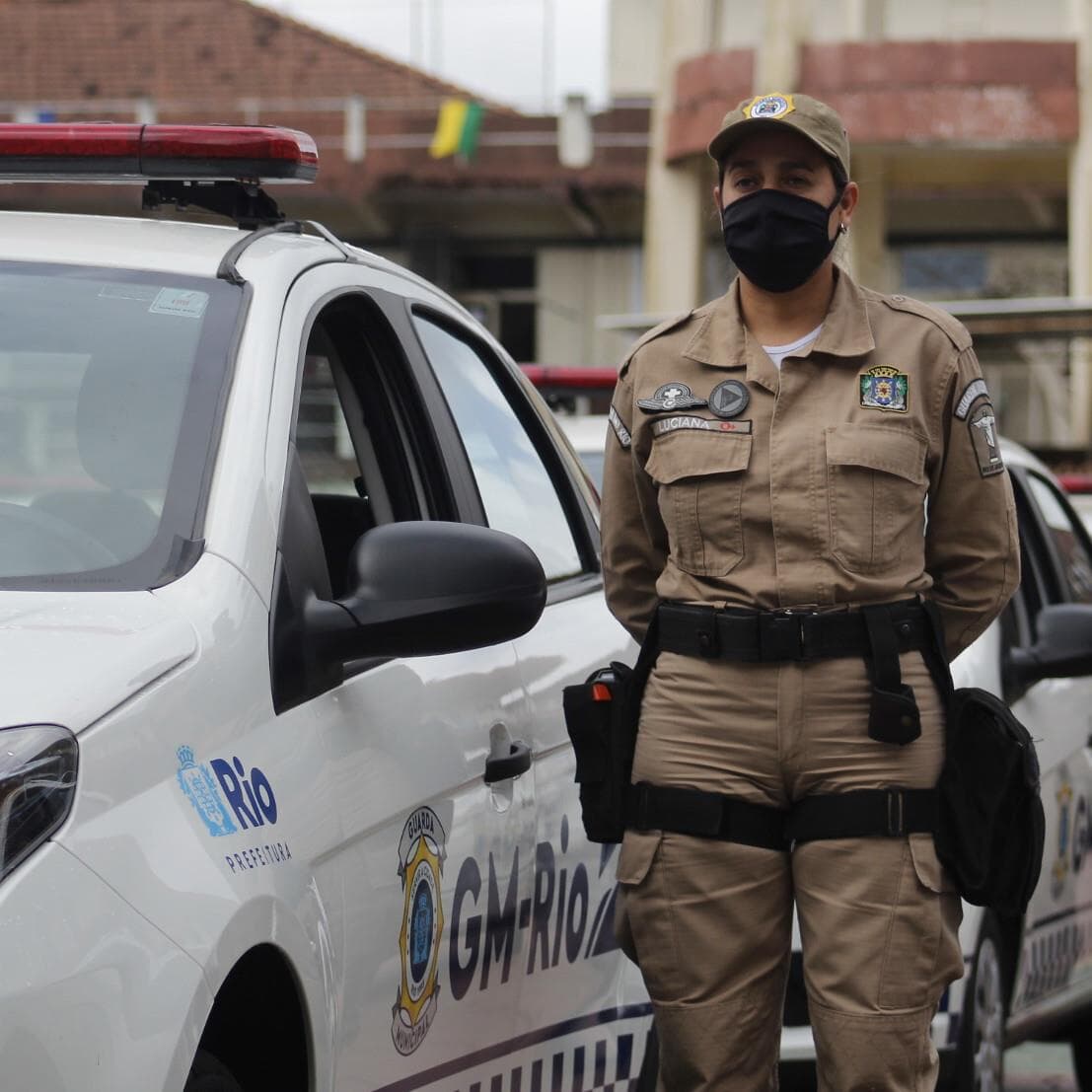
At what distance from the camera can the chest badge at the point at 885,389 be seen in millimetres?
3238

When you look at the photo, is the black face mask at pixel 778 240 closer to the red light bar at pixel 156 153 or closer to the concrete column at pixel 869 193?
the red light bar at pixel 156 153

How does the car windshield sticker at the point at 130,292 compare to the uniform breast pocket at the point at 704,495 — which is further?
the uniform breast pocket at the point at 704,495

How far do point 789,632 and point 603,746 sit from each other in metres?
0.34

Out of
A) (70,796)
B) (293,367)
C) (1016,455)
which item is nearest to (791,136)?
(293,367)

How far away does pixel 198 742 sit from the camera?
2.31 metres

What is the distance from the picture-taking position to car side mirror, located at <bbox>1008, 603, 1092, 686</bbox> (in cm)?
469

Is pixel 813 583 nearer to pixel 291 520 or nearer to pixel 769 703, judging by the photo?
pixel 769 703

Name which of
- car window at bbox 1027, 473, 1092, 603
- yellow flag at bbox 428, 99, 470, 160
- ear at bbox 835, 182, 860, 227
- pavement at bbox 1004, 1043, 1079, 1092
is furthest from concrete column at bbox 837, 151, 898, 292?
ear at bbox 835, 182, 860, 227

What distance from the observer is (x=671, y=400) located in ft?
10.9

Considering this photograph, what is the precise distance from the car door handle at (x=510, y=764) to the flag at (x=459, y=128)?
21.0 meters

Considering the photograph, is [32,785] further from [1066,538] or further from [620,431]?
[1066,538]

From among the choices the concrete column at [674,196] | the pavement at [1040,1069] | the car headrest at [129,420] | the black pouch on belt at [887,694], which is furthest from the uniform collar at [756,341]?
the concrete column at [674,196]

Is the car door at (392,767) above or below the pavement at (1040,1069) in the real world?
above

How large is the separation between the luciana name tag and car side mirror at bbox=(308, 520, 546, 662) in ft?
1.99
